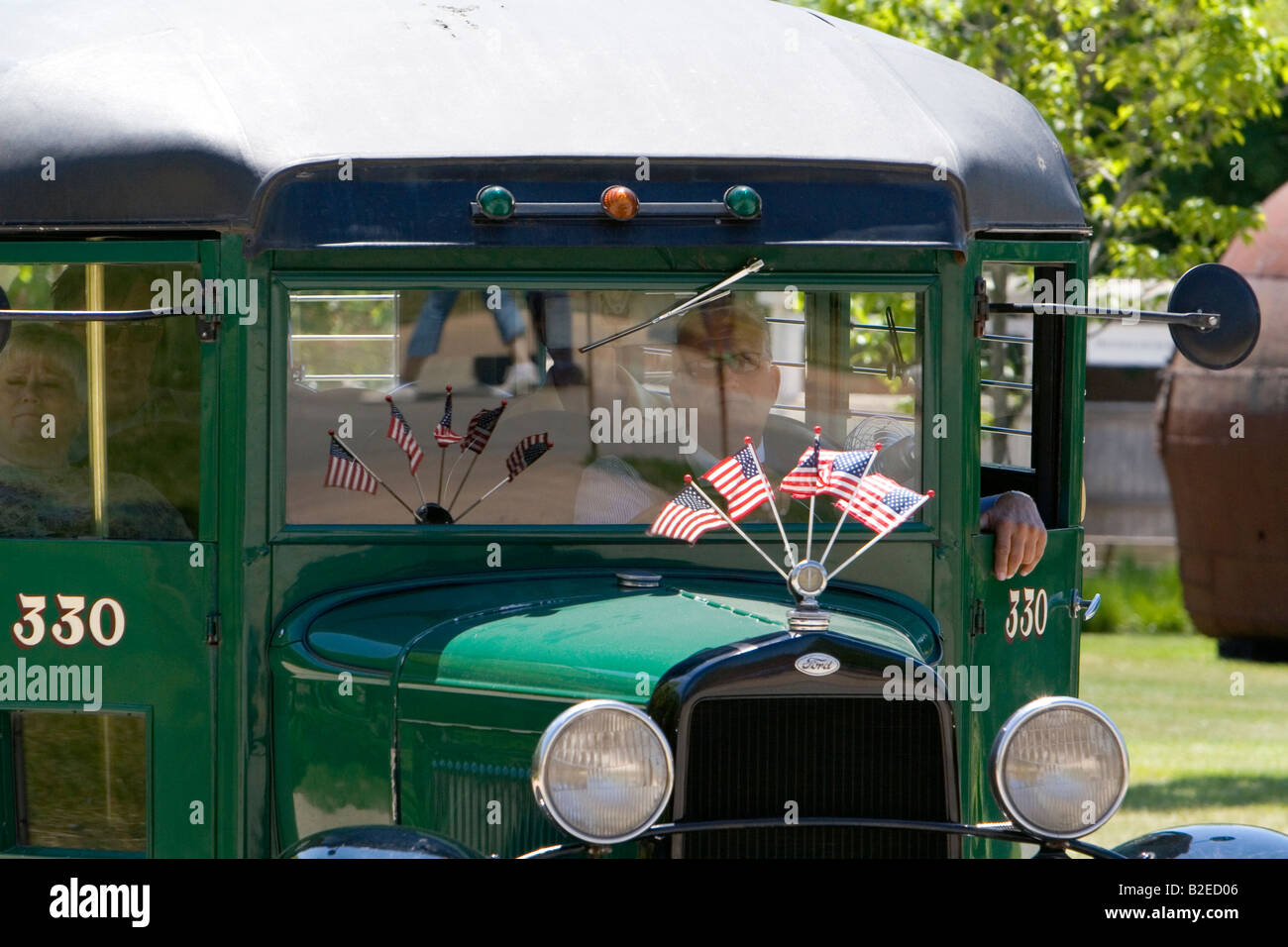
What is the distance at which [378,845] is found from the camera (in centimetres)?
333

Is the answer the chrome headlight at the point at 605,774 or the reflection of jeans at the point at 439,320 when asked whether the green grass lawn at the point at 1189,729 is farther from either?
the chrome headlight at the point at 605,774

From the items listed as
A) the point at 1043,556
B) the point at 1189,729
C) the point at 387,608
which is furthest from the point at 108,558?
the point at 1189,729

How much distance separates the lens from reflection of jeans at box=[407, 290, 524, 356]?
416cm

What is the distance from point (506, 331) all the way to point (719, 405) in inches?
20.1

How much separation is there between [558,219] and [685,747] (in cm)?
116

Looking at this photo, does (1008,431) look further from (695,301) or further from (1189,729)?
(1189,729)

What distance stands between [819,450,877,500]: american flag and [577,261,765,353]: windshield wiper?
0.48m

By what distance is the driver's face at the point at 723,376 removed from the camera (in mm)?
4230

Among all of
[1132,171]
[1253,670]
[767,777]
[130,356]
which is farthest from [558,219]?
[1253,670]

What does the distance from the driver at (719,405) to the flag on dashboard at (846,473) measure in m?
0.41

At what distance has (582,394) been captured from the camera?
4.21 m

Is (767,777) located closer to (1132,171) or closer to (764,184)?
(764,184)

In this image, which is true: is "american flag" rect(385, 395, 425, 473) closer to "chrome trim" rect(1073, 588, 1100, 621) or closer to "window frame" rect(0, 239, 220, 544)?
"window frame" rect(0, 239, 220, 544)

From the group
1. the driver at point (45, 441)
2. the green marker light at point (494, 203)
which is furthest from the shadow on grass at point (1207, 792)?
the driver at point (45, 441)
